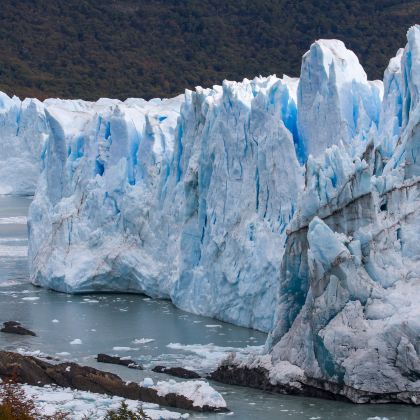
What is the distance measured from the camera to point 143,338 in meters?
14.7

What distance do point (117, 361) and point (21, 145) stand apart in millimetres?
23295

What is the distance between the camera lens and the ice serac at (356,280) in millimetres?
11430

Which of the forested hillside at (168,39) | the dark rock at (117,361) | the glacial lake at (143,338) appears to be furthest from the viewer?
the forested hillside at (168,39)

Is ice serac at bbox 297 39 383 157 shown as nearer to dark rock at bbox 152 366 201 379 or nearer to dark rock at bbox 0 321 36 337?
dark rock at bbox 152 366 201 379

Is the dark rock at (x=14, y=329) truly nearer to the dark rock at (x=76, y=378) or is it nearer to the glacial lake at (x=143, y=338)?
the glacial lake at (x=143, y=338)

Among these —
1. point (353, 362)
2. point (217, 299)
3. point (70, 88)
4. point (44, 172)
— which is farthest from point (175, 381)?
point (70, 88)

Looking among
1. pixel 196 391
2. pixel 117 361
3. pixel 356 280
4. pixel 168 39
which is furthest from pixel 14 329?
pixel 168 39

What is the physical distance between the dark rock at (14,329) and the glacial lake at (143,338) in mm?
158

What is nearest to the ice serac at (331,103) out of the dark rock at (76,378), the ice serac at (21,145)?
the dark rock at (76,378)

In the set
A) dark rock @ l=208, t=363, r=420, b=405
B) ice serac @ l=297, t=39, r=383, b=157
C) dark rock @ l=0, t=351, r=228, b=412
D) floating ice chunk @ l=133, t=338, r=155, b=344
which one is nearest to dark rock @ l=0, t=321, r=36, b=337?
floating ice chunk @ l=133, t=338, r=155, b=344

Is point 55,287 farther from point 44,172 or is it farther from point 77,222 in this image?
point 44,172

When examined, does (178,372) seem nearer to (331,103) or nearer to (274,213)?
(274,213)

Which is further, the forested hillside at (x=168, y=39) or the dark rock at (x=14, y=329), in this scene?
the forested hillside at (x=168, y=39)

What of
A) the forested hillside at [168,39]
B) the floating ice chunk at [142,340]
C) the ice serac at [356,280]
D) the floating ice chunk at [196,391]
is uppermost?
the forested hillside at [168,39]
